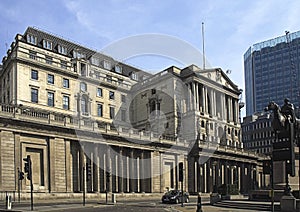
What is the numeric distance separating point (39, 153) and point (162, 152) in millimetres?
24373

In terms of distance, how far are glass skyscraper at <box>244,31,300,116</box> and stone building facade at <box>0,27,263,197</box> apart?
50.7 metres

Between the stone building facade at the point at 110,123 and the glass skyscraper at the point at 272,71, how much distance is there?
50.7m

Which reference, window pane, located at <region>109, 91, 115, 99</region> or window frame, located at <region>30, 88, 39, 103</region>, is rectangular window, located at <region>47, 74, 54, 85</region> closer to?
window frame, located at <region>30, 88, 39, 103</region>

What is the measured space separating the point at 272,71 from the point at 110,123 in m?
101

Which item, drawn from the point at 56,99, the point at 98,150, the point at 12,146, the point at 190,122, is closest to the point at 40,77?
the point at 56,99

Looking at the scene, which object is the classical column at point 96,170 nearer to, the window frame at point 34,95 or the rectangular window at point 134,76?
the window frame at point 34,95

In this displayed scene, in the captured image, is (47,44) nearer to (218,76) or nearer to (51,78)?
(51,78)

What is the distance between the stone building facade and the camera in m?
52.7

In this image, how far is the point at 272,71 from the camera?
163250mm

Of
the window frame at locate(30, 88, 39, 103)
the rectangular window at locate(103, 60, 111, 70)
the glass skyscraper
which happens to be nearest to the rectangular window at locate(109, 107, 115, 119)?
the rectangular window at locate(103, 60, 111, 70)

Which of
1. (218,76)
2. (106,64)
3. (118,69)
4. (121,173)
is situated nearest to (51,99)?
(121,173)

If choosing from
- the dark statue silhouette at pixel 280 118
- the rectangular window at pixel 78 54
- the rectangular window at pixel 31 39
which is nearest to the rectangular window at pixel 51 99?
the rectangular window at pixel 31 39

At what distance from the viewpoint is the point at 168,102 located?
93750 millimetres

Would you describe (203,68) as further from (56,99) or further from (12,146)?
(12,146)
